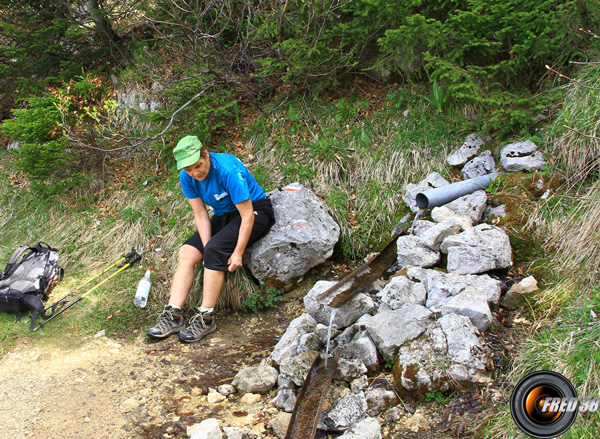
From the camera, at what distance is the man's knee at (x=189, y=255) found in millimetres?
4328

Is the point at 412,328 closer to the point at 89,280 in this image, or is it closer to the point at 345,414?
the point at 345,414

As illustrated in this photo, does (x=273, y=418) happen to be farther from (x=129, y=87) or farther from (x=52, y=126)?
(x=129, y=87)

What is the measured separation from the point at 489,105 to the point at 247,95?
326 cm

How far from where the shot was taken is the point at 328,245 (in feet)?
15.1

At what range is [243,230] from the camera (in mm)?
4094

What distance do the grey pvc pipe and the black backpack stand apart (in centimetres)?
410

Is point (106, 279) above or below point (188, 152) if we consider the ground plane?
below

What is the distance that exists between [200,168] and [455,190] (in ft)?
8.20

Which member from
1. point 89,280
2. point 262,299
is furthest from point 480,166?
point 89,280

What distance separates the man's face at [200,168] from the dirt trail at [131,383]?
1.54 metres

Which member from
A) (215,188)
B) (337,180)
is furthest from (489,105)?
(215,188)

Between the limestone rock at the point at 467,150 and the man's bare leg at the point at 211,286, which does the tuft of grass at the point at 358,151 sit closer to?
the limestone rock at the point at 467,150

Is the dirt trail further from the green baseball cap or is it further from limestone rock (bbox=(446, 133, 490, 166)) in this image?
limestone rock (bbox=(446, 133, 490, 166))

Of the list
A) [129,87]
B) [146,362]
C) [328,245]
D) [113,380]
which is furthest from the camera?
[129,87]
